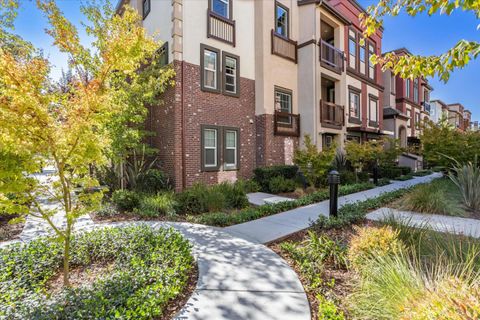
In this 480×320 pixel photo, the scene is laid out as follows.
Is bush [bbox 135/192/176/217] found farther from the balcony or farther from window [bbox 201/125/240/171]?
the balcony


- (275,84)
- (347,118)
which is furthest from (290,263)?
(347,118)

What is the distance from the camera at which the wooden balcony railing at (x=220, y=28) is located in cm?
1116

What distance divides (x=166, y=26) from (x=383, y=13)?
9756mm

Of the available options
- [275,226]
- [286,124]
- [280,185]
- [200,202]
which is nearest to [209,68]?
[286,124]

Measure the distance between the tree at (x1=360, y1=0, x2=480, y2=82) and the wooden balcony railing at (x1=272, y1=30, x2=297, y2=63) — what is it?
10057 millimetres

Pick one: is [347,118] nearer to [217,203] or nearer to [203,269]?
[217,203]

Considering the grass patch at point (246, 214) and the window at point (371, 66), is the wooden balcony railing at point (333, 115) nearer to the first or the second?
the grass patch at point (246, 214)

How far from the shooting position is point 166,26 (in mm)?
11000

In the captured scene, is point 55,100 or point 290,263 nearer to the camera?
point 55,100

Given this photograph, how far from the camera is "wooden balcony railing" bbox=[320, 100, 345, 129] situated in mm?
14684

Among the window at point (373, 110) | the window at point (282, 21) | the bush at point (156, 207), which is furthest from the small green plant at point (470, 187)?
the window at point (373, 110)

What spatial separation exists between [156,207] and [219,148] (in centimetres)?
456

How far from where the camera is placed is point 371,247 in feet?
12.2

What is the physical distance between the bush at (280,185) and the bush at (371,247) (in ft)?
24.1
